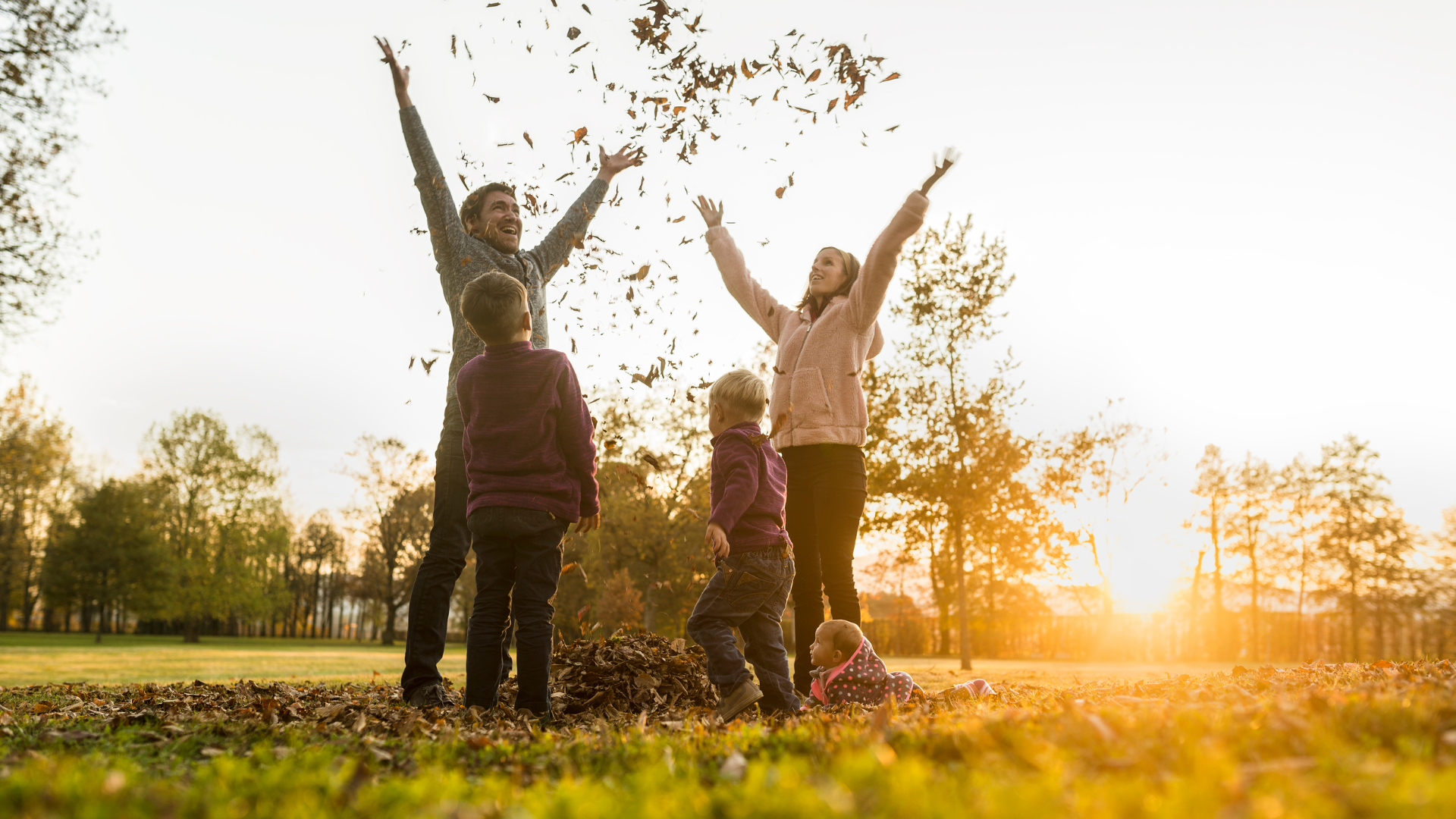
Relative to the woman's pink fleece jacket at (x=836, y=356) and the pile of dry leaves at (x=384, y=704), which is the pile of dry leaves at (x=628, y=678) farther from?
the woman's pink fleece jacket at (x=836, y=356)

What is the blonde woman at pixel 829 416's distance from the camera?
4.51 metres

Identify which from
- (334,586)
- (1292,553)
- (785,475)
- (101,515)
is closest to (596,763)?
(785,475)

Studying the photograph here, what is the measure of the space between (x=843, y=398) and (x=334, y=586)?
80.1 meters

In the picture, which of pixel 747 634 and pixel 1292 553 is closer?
pixel 747 634

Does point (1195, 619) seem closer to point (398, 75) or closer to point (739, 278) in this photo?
point (739, 278)

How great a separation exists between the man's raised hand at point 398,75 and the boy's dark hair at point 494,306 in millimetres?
1663

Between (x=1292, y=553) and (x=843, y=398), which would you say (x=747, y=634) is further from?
(x=1292, y=553)

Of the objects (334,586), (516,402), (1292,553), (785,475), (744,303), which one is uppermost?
(744,303)

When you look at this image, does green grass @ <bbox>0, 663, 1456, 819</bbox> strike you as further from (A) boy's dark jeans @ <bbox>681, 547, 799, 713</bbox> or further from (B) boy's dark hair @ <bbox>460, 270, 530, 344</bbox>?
(B) boy's dark hair @ <bbox>460, 270, 530, 344</bbox>

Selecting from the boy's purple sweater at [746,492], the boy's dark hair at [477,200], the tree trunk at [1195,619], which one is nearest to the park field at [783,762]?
the boy's purple sweater at [746,492]

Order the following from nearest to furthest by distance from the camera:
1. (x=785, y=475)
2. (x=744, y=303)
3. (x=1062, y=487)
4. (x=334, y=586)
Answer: (x=785, y=475), (x=744, y=303), (x=1062, y=487), (x=334, y=586)

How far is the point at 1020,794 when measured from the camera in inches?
59.4

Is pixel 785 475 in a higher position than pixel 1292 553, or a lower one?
higher

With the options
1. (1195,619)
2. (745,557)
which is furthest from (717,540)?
(1195,619)
